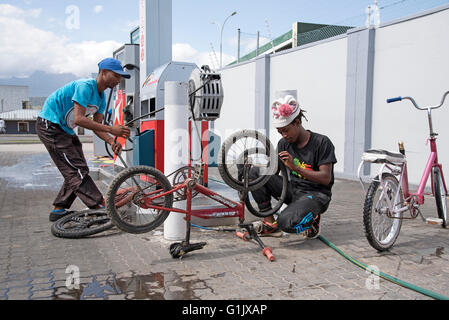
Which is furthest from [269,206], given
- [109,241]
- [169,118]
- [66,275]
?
[66,275]

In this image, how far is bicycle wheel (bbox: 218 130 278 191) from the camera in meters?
3.85

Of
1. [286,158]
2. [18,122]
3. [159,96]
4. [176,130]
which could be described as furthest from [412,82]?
[18,122]

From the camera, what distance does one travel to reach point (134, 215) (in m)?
3.69

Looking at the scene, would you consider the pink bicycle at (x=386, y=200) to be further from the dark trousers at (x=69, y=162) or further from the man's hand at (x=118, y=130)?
the dark trousers at (x=69, y=162)

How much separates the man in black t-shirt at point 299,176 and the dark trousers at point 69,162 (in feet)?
5.96

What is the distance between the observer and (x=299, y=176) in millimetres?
4074

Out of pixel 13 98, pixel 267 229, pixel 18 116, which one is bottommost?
pixel 267 229

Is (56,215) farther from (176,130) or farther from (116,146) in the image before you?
(176,130)

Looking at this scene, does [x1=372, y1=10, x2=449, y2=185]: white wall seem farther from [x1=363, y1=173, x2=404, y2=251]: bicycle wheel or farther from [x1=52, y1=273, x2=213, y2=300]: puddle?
[x1=52, y1=273, x2=213, y2=300]: puddle

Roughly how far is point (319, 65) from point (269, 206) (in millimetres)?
6948

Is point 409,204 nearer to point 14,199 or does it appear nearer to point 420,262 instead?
point 420,262

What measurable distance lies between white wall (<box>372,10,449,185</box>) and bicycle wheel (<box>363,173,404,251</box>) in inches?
164

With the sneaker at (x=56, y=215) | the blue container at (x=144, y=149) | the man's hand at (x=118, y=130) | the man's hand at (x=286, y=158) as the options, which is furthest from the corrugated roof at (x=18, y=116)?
the man's hand at (x=286, y=158)

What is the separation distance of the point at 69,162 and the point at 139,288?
6.98 feet
